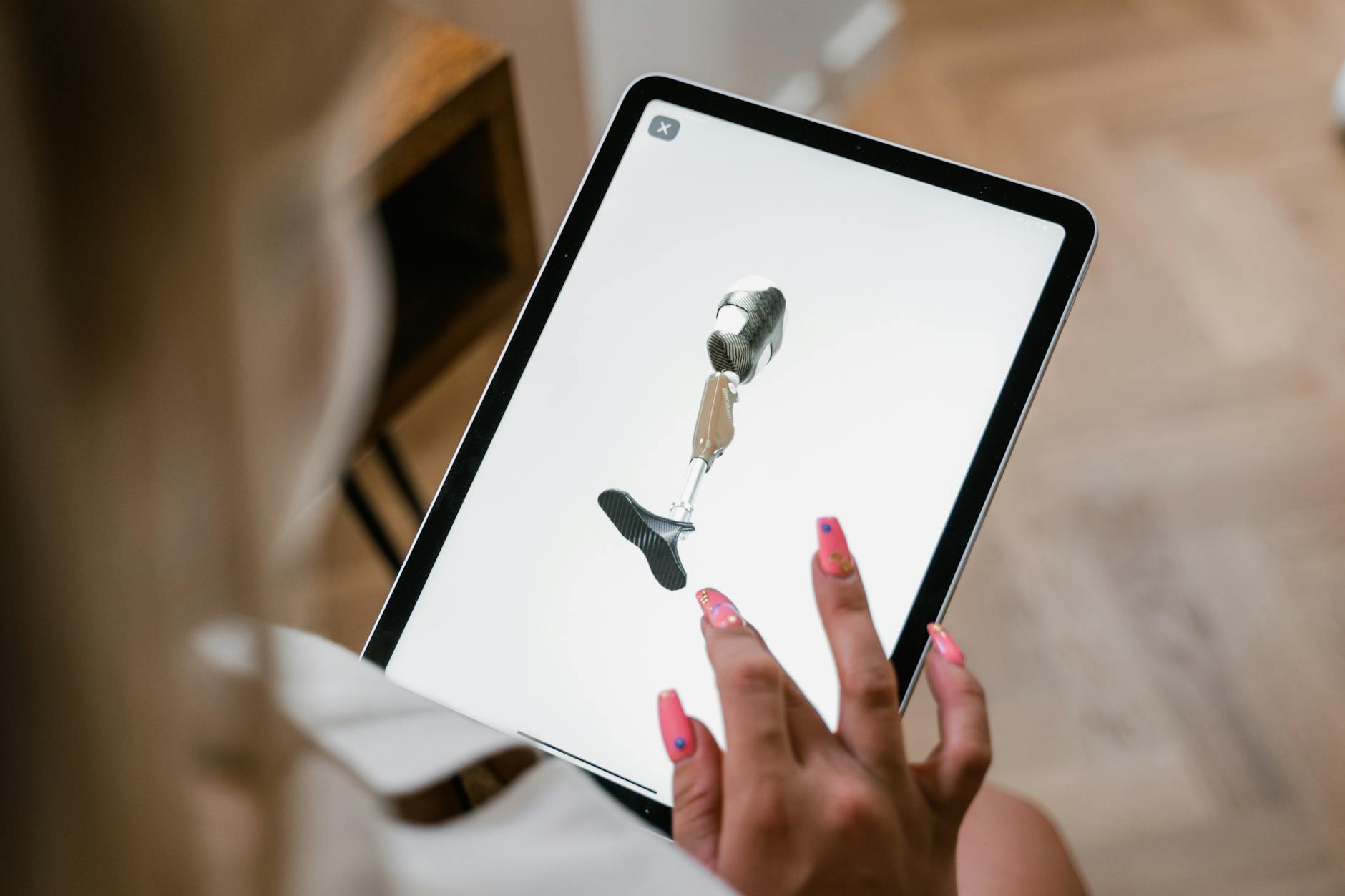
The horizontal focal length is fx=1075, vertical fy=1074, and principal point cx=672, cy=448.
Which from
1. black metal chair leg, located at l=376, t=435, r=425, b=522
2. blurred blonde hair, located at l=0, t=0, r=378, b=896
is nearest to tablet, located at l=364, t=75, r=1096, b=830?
blurred blonde hair, located at l=0, t=0, r=378, b=896

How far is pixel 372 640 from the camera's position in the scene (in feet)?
1.61

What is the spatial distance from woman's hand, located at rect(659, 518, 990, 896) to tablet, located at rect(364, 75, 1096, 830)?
0.16 ft

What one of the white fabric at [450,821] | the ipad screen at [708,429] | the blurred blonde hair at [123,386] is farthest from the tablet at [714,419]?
the blurred blonde hair at [123,386]

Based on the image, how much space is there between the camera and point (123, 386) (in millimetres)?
126

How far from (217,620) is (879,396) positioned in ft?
1.25

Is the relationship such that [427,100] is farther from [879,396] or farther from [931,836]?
[931,836]

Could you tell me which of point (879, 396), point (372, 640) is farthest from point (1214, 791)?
point (372, 640)

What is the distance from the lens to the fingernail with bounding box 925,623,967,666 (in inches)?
17.4

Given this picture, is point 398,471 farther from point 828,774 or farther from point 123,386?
point 123,386

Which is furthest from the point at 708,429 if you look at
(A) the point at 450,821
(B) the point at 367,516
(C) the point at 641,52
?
(C) the point at 641,52

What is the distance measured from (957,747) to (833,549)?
95 millimetres

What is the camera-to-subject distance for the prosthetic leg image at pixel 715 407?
1.59ft

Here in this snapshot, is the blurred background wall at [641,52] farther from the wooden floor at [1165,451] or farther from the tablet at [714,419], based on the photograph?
the tablet at [714,419]

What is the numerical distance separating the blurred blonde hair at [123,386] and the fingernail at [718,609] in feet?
0.90
